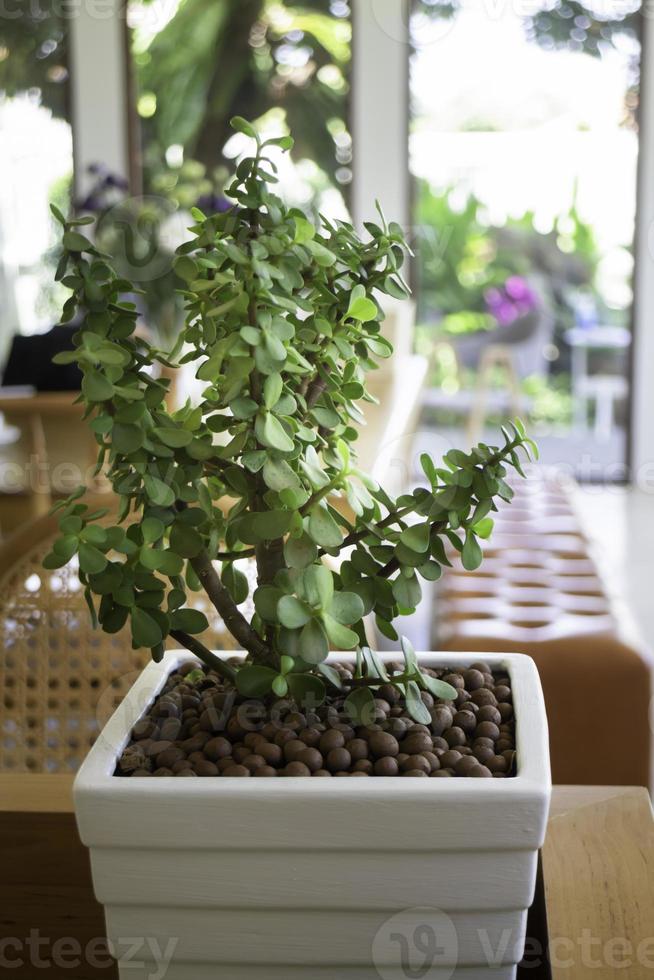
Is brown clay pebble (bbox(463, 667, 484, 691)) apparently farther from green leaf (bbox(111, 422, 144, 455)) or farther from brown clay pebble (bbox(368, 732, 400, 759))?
green leaf (bbox(111, 422, 144, 455))

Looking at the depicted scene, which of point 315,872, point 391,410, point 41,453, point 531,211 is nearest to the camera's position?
point 315,872

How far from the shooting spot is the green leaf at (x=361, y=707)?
61 centimetres

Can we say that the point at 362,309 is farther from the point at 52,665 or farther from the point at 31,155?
the point at 31,155

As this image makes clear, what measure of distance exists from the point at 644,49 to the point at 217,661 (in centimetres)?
574

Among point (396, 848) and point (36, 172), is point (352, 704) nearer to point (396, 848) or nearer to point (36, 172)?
point (396, 848)

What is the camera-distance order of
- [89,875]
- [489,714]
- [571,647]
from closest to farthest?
[489,714], [89,875], [571,647]

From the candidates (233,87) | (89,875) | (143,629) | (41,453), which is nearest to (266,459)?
(143,629)

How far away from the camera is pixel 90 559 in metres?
0.57

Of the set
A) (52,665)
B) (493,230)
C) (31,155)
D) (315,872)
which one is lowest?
(52,665)

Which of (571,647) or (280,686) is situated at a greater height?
(280,686)

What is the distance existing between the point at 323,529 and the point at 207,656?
0.46 feet

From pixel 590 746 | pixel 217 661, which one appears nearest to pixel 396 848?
pixel 217 661

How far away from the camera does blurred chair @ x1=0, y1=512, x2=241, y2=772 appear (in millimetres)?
1124

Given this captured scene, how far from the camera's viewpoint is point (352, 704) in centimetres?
61
